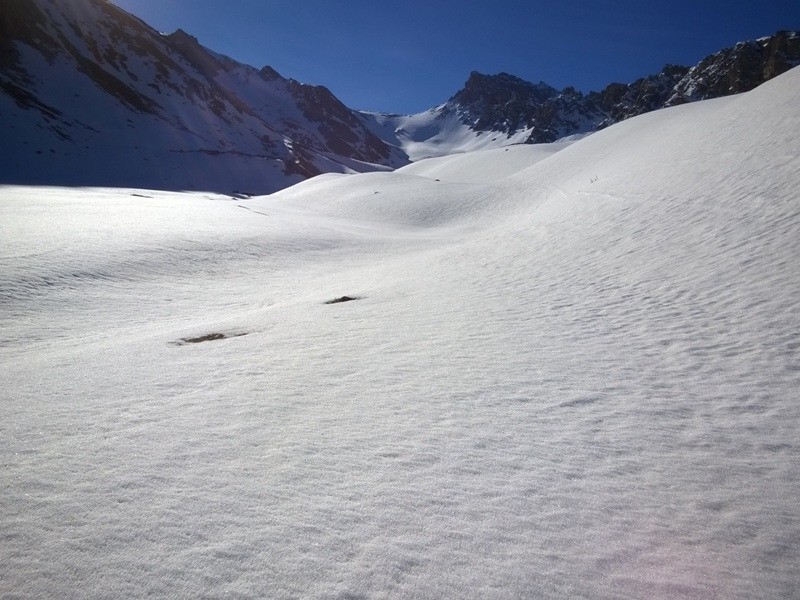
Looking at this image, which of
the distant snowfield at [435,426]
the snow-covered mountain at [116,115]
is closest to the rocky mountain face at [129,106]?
the snow-covered mountain at [116,115]

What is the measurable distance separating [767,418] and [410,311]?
507cm

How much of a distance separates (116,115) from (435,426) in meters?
96.7

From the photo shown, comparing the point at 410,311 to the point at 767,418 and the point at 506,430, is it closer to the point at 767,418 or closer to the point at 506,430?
the point at 506,430

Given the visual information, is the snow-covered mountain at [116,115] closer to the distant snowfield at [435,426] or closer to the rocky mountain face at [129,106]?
the rocky mountain face at [129,106]

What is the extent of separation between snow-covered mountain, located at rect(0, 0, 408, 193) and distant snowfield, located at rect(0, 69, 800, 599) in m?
66.6

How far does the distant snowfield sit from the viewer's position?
2271 millimetres

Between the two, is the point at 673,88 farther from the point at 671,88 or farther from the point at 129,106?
the point at 129,106

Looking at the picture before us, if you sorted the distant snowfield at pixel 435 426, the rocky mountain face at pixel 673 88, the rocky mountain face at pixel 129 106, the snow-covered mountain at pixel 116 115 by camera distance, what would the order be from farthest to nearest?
the rocky mountain face at pixel 673 88 → the rocky mountain face at pixel 129 106 → the snow-covered mountain at pixel 116 115 → the distant snowfield at pixel 435 426

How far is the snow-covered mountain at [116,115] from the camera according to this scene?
2464 inches

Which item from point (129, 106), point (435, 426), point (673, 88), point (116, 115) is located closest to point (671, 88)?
point (673, 88)

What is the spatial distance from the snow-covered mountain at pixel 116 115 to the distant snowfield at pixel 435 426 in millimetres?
66614

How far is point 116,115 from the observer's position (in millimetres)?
76812

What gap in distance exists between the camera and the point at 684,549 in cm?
242

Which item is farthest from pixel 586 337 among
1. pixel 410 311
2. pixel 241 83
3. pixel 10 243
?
pixel 241 83
